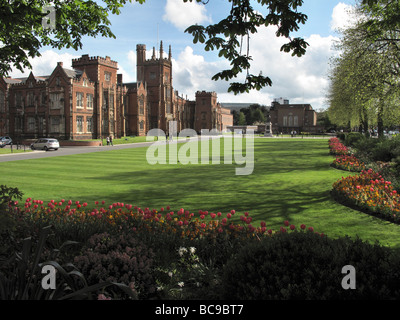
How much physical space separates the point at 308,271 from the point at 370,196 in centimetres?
781

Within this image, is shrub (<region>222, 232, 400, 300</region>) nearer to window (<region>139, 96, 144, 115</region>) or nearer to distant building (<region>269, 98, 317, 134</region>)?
window (<region>139, 96, 144, 115</region>)

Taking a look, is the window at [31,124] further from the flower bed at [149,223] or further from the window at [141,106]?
the flower bed at [149,223]

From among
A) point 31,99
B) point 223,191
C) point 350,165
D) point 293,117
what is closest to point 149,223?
point 223,191

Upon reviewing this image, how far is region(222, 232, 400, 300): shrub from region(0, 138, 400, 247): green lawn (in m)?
4.03

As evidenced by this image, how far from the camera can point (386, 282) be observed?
3.17 m

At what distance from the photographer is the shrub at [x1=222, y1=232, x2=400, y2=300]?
10.4 ft

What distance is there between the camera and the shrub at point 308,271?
317cm

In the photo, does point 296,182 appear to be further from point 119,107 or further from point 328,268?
point 119,107

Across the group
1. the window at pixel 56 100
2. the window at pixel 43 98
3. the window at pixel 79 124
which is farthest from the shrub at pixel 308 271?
the window at pixel 43 98

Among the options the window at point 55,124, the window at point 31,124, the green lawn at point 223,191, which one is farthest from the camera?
the window at point 31,124

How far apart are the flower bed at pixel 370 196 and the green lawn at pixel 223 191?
361 mm
